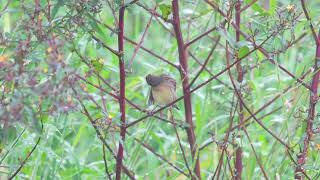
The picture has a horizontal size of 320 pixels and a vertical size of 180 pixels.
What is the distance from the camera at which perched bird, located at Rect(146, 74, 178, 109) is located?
8.86 ft

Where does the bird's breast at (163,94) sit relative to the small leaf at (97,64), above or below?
below

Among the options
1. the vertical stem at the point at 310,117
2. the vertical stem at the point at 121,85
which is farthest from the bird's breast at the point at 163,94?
the vertical stem at the point at 310,117

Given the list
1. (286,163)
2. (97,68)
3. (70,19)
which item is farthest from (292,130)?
(70,19)

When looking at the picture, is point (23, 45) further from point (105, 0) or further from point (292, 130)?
point (292, 130)

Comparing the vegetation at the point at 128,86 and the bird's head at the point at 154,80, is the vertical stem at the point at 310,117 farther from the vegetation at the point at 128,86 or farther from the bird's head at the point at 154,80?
the bird's head at the point at 154,80

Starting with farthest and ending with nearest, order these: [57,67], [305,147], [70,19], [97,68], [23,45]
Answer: [305,147], [97,68], [70,19], [23,45], [57,67]

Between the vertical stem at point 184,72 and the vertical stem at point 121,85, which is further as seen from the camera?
the vertical stem at point 184,72

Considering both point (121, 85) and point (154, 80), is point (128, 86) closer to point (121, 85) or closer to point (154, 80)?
point (154, 80)

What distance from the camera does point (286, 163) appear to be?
2.81 metres

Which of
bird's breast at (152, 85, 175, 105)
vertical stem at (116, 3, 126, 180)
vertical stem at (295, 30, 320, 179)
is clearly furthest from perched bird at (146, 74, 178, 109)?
vertical stem at (295, 30, 320, 179)

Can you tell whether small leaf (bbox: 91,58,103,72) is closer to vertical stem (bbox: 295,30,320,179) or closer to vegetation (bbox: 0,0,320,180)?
vegetation (bbox: 0,0,320,180)

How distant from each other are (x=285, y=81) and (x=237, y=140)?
1.33m

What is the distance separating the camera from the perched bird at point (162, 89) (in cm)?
270

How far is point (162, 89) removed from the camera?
8.87 feet
